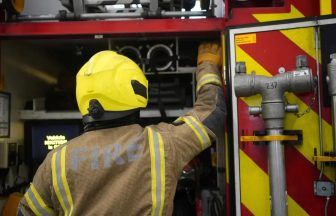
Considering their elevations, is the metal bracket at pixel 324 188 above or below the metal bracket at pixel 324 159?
below

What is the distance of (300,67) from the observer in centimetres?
183

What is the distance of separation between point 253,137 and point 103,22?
42.9 inches

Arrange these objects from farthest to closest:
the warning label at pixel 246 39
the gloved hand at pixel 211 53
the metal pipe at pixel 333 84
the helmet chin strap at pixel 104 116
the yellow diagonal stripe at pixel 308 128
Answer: the gloved hand at pixel 211 53 → the warning label at pixel 246 39 → the yellow diagonal stripe at pixel 308 128 → the metal pipe at pixel 333 84 → the helmet chin strap at pixel 104 116

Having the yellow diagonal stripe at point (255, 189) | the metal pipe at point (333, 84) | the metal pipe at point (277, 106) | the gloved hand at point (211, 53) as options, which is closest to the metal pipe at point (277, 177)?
the metal pipe at point (277, 106)

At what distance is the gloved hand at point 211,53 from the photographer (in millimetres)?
2248

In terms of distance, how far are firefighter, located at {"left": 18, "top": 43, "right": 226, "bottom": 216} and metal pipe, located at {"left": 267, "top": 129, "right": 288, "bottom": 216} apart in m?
0.43

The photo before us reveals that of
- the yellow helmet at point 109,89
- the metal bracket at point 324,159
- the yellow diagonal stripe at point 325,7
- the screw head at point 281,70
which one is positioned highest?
the yellow diagonal stripe at point 325,7

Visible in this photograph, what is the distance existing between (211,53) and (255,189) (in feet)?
2.73

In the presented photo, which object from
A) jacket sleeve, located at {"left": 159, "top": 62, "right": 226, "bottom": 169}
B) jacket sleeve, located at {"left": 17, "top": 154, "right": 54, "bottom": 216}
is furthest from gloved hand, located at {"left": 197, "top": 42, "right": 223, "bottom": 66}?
jacket sleeve, located at {"left": 17, "top": 154, "right": 54, "bottom": 216}

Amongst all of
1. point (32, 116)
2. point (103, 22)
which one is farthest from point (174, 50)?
point (32, 116)

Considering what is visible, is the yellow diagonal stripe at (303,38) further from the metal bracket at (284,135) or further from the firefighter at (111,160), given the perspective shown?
the firefighter at (111,160)

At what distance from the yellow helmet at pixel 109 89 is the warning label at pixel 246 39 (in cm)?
60

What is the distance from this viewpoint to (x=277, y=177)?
1.81 meters

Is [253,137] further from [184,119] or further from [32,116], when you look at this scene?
[32,116]
